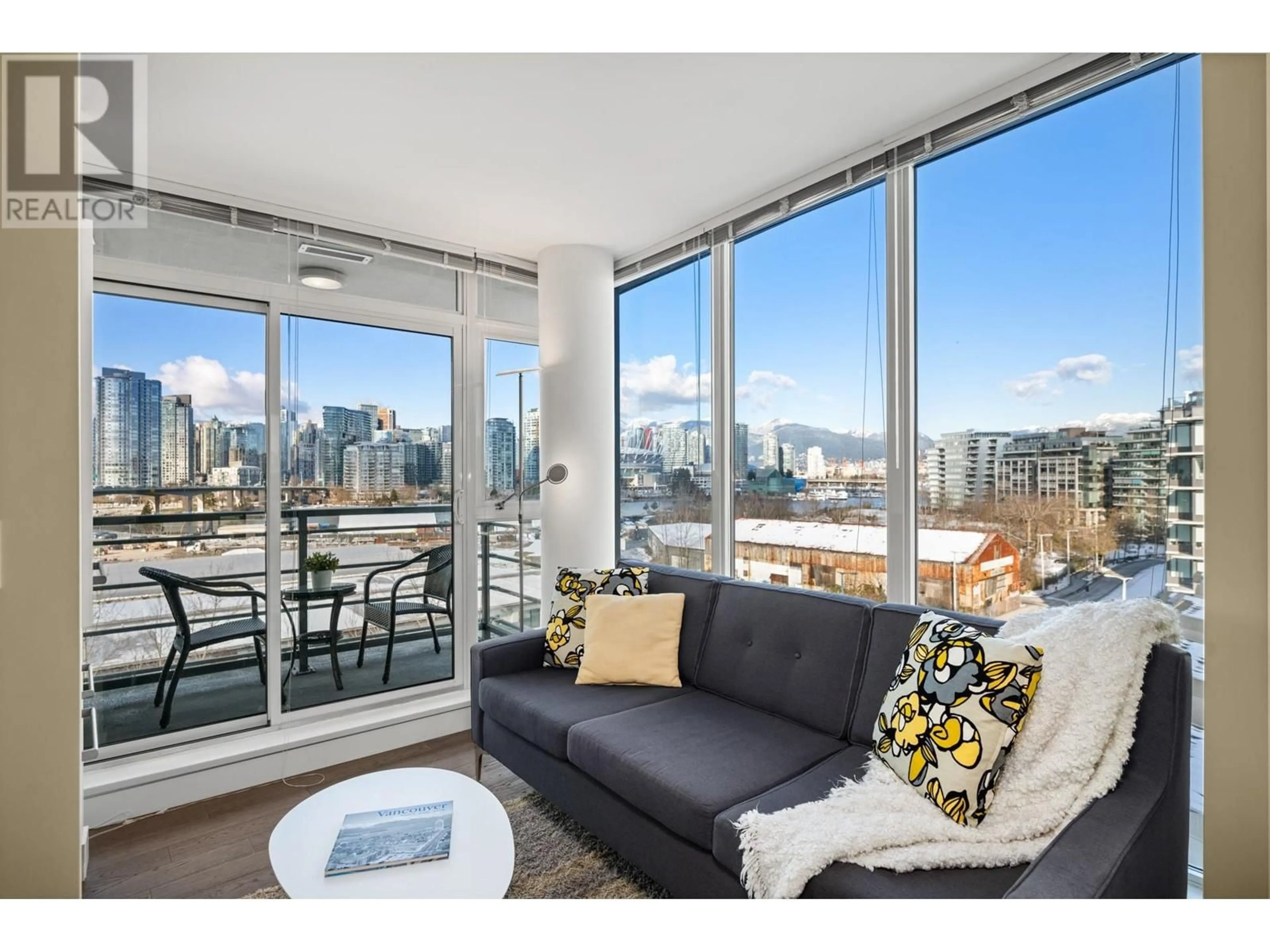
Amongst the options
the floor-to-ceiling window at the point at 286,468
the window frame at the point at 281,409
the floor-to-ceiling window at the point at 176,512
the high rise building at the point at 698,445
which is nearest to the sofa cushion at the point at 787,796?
the high rise building at the point at 698,445

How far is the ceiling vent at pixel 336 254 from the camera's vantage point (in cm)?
303

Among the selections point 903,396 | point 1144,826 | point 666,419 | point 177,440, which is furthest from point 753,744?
A: point 177,440

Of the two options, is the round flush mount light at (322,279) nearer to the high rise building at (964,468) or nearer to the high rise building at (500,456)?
the high rise building at (500,456)

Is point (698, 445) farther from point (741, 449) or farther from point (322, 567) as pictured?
point (322, 567)

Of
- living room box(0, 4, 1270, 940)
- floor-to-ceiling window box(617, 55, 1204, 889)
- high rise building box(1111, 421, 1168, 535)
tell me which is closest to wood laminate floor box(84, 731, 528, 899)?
living room box(0, 4, 1270, 940)

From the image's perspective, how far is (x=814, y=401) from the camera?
2811 mm

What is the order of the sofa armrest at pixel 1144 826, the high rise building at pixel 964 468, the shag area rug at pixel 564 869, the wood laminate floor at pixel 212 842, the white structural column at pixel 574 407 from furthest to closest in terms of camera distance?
the white structural column at pixel 574 407 → the high rise building at pixel 964 468 → the wood laminate floor at pixel 212 842 → the shag area rug at pixel 564 869 → the sofa armrest at pixel 1144 826

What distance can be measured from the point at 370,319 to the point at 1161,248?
326 cm

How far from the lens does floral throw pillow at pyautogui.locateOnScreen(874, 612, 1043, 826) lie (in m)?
1.47

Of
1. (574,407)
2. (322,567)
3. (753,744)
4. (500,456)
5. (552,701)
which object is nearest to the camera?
(753,744)

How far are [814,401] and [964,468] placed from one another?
0.73 meters

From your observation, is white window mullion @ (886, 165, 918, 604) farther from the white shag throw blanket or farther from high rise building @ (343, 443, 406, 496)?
high rise building @ (343, 443, 406, 496)

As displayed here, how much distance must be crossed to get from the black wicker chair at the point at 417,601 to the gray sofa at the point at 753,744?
2.63 feet
